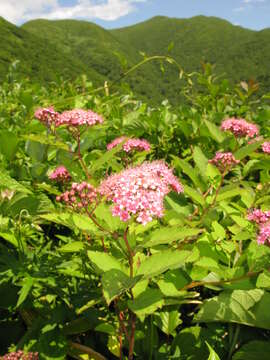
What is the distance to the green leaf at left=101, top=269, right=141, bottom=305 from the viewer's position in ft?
2.85

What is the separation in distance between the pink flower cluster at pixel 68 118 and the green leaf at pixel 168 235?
100 cm

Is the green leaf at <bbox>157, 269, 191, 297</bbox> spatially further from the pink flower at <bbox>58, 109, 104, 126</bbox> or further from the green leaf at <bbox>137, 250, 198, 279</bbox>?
the pink flower at <bbox>58, 109, 104, 126</bbox>

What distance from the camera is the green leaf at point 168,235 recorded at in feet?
3.13

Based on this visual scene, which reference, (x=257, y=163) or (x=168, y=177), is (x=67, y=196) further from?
(x=257, y=163)

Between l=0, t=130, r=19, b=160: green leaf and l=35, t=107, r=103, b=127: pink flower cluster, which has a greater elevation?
l=35, t=107, r=103, b=127: pink flower cluster

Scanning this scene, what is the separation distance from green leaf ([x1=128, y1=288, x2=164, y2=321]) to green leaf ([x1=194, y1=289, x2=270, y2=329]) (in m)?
0.25

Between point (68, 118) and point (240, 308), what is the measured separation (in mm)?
1205

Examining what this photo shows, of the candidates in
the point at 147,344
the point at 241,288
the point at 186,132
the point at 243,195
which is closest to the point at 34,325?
the point at 147,344

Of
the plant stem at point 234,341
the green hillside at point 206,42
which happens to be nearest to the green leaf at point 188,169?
the plant stem at point 234,341

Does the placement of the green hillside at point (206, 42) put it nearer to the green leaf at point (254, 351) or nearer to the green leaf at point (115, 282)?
the green leaf at point (254, 351)

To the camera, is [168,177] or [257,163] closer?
[168,177]

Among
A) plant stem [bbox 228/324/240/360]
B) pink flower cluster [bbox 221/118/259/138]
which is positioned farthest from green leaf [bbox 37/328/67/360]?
pink flower cluster [bbox 221/118/259/138]

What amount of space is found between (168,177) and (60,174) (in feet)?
1.75

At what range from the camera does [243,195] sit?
155 centimetres
